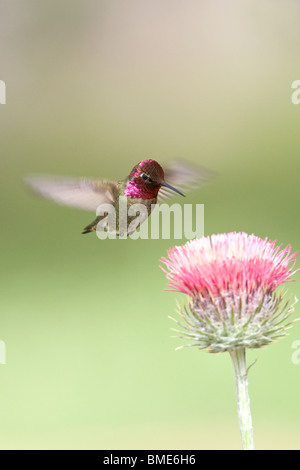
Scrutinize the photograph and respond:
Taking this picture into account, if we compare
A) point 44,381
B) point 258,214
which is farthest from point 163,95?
point 44,381

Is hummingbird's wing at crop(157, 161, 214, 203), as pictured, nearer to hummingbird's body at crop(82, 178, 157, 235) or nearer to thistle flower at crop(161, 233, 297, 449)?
hummingbird's body at crop(82, 178, 157, 235)

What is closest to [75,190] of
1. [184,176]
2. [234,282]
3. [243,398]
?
[184,176]

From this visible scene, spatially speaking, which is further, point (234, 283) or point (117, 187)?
point (117, 187)

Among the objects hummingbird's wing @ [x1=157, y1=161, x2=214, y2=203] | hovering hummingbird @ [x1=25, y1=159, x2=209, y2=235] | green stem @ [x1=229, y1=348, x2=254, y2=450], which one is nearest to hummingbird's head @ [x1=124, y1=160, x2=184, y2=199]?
hovering hummingbird @ [x1=25, y1=159, x2=209, y2=235]

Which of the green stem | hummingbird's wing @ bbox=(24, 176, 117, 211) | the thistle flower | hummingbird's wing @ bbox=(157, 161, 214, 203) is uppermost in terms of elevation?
hummingbird's wing @ bbox=(157, 161, 214, 203)

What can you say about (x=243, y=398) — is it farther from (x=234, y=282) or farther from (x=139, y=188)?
(x=139, y=188)
